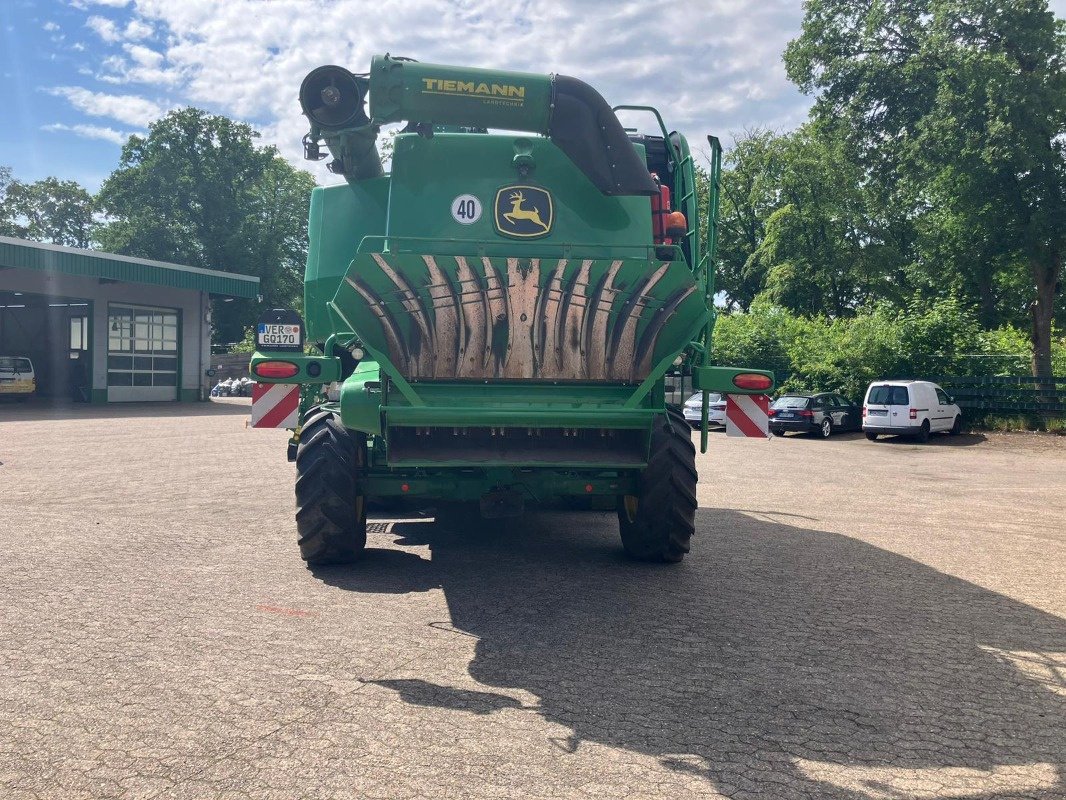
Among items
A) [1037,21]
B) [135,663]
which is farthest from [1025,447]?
[135,663]

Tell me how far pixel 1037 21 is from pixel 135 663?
3137cm

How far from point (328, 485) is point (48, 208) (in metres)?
83.7

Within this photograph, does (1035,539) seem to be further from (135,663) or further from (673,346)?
(135,663)

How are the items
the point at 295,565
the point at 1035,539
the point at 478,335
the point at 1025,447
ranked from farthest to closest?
the point at 1025,447 < the point at 1035,539 < the point at 295,565 < the point at 478,335

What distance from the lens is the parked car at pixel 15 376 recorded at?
31.4 m

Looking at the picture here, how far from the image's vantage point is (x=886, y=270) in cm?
4084

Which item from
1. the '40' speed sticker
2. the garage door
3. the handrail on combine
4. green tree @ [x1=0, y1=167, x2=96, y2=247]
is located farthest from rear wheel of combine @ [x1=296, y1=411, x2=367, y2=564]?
green tree @ [x1=0, y1=167, x2=96, y2=247]

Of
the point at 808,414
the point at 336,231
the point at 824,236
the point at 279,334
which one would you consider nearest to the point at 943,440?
the point at 808,414

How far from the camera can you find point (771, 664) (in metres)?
4.70

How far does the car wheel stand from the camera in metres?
25.8

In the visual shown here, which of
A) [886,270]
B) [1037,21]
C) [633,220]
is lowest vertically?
[633,220]

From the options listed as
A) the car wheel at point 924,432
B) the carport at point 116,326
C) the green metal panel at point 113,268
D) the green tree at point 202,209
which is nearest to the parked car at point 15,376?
the carport at point 116,326

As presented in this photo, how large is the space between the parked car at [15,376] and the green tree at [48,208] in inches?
1971

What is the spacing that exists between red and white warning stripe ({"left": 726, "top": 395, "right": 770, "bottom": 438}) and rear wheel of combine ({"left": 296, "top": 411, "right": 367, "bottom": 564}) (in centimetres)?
276
